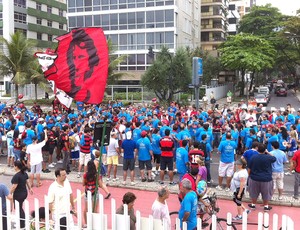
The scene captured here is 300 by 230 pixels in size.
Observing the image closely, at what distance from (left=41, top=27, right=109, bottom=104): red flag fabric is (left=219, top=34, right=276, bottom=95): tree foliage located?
116 ft

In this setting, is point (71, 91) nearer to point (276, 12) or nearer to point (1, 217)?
point (1, 217)

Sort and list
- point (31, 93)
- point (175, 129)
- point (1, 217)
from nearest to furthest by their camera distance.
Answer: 1. point (1, 217)
2. point (175, 129)
3. point (31, 93)

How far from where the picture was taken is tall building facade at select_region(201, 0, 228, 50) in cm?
6103

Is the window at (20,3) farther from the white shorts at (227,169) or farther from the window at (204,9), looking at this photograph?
the white shorts at (227,169)

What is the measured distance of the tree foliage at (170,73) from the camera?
2992cm

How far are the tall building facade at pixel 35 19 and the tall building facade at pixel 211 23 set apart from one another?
23.1 meters

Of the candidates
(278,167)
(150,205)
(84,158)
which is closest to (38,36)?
(84,158)

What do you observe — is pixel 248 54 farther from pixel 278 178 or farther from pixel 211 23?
pixel 278 178

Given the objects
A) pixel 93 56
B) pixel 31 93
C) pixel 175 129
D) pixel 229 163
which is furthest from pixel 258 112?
pixel 31 93

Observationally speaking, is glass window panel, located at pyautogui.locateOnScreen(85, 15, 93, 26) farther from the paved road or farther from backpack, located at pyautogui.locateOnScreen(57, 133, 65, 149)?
the paved road

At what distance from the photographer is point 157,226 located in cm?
492

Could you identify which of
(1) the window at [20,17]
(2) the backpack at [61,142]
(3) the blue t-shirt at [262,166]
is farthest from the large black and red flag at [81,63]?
(1) the window at [20,17]

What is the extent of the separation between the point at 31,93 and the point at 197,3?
28.1 m

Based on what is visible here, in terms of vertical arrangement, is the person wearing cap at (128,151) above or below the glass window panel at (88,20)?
below
